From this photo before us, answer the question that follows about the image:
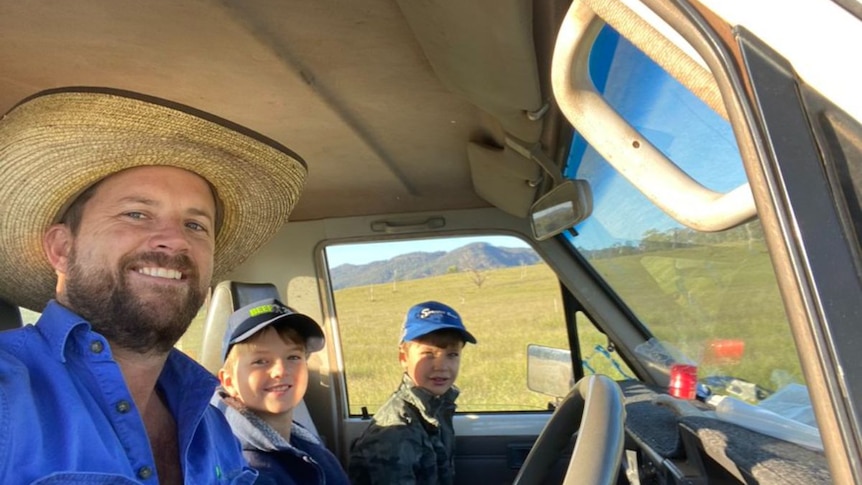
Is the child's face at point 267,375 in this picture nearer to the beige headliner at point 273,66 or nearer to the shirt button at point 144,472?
the beige headliner at point 273,66

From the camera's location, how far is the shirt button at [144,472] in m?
1.39

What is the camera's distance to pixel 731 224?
78cm

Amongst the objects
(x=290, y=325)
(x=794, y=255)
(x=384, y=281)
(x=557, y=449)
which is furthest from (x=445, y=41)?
(x=384, y=281)

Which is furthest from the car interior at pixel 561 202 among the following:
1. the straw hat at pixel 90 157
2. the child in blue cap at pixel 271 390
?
Answer: the child in blue cap at pixel 271 390

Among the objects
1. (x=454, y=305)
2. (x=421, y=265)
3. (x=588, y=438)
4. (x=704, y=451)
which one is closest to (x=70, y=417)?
(x=588, y=438)

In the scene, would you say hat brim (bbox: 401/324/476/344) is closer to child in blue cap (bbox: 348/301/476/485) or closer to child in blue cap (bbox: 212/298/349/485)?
child in blue cap (bbox: 348/301/476/485)

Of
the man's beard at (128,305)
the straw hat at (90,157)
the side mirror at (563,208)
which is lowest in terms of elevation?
the man's beard at (128,305)

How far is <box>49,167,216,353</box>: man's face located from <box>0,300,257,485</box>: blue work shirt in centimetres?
8

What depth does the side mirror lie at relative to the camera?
205 cm

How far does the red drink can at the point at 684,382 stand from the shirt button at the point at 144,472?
5.53 ft

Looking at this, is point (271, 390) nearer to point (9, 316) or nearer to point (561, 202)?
point (9, 316)

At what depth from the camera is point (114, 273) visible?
158cm

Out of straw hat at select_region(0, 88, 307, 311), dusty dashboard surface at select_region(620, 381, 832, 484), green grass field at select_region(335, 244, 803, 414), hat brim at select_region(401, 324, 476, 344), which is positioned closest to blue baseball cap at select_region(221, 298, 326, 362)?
hat brim at select_region(401, 324, 476, 344)

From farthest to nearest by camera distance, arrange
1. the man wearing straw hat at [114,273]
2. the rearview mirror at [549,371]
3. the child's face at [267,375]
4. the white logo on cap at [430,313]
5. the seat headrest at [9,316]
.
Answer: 1. the white logo on cap at [430,313]
2. the rearview mirror at [549,371]
3. the child's face at [267,375]
4. the seat headrest at [9,316]
5. the man wearing straw hat at [114,273]
